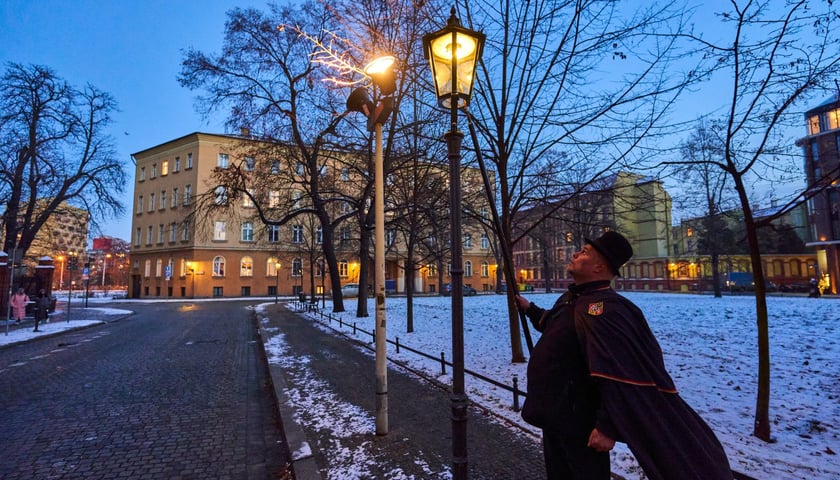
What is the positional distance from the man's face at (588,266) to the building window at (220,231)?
49.6 m

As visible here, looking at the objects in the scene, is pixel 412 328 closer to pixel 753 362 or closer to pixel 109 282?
pixel 753 362

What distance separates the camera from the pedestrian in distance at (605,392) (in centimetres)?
186

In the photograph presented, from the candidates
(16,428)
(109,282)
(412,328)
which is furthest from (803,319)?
(109,282)

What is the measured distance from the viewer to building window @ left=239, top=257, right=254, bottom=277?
47.3 metres

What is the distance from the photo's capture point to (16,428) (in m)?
5.43

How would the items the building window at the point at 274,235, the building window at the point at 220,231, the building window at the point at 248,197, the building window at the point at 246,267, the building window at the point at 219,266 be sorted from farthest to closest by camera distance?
the building window at the point at 274,235 → the building window at the point at 246,267 → the building window at the point at 220,231 → the building window at the point at 219,266 → the building window at the point at 248,197

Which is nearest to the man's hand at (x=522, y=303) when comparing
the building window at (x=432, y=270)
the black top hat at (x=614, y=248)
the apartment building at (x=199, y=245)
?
the black top hat at (x=614, y=248)

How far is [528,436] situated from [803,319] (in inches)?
457

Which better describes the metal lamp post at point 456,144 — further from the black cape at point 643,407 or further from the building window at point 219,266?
the building window at point 219,266

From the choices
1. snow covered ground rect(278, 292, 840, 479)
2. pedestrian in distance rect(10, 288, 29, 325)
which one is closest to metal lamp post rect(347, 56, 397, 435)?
snow covered ground rect(278, 292, 840, 479)

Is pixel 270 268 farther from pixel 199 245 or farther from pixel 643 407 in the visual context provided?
pixel 643 407

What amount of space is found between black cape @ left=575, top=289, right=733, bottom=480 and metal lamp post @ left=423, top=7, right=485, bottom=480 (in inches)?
49.4

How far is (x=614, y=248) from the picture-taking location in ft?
7.90

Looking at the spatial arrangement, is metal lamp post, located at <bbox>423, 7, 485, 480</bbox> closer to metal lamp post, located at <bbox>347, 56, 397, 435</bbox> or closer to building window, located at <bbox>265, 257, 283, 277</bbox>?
metal lamp post, located at <bbox>347, 56, 397, 435</bbox>
